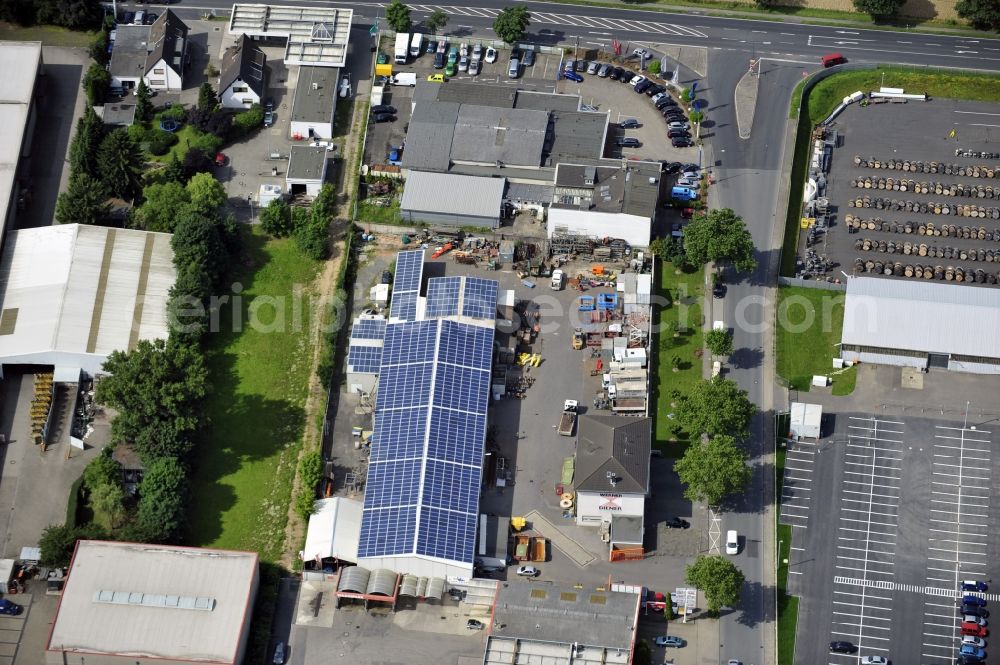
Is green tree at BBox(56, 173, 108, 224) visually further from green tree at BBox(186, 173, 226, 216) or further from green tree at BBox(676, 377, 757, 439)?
green tree at BBox(676, 377, 757, 439)

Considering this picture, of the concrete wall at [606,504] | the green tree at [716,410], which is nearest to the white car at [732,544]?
the concrete wall at [606,504]

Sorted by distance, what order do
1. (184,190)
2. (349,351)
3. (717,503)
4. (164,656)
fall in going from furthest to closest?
(184,190) → (349,351) → (717,503) → (164,656)

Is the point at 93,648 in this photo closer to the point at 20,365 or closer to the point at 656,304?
the point at 20,365

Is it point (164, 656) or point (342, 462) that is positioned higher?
point (342, 462)

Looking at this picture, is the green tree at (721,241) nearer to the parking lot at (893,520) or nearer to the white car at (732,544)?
the parking lot at (893,520)

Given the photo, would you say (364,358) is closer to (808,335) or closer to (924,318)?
(808,335)

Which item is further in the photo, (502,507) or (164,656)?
(502,507)

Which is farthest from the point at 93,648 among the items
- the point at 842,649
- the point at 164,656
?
the point at 842,649
